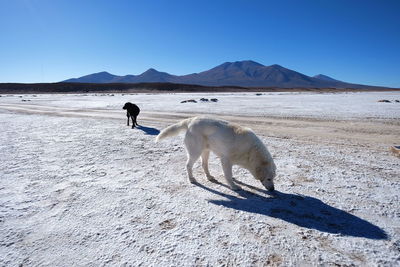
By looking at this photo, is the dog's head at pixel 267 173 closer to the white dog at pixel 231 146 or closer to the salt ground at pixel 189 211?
the white dog at pixel 231 146

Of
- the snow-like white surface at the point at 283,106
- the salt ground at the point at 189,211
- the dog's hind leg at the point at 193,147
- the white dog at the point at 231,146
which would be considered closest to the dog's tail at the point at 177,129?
the white dog at the point at 231,146

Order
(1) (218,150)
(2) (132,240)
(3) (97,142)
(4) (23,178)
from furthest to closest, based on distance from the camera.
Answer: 1. (3) (97,142)
2. (4) (23,178)
3. (1) (218,150)
4. (2) (132,240)

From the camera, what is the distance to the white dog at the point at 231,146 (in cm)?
419

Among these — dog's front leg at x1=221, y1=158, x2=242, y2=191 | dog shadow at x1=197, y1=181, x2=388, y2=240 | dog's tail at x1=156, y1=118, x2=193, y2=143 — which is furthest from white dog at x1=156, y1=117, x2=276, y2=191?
Result: dog shadow at x1=197, y1=181, x2=388, y2=240

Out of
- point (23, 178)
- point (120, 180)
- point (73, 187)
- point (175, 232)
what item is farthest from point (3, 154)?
point (175, 232)

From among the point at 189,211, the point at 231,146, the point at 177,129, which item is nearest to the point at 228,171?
the point at 231,146

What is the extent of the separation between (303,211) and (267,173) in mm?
847

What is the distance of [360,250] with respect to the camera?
2.78m

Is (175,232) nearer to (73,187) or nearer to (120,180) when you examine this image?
(120,180)

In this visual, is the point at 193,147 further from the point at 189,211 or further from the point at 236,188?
the point at 189,211

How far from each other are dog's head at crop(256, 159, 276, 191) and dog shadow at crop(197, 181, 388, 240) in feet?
0.69

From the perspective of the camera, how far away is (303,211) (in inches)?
144

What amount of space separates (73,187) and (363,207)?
5324mm

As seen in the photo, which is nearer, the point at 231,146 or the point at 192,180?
the point at 231,146
